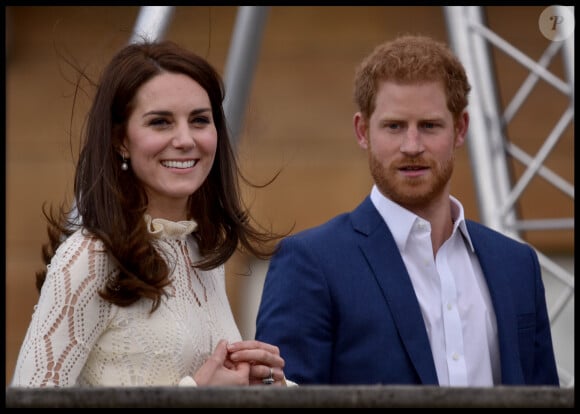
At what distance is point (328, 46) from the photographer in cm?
815

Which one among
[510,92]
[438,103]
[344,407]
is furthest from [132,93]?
[510,92]

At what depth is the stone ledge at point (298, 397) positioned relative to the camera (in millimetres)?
1321

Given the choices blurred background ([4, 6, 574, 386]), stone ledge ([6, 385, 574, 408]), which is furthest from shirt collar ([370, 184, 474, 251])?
blurred background ([4, 6, 574, 386])

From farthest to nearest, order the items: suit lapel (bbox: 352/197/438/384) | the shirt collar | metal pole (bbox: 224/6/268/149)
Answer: metal pole (bbox: 224/6/268/149)
the shirt collar
suit lapel (bbox: 352/197/438/384)

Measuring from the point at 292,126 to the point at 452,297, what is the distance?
225 inches

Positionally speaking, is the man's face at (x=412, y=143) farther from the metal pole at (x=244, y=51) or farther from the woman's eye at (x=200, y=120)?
the metal pole at (x=244, y=51)

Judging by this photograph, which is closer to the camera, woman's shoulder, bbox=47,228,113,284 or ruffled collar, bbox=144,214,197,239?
woman's shoulder, bbox=47,228,113,284

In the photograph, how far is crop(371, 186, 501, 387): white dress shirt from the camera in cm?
228

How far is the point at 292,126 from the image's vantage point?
26.2ft

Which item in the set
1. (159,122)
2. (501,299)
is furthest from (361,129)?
(159,122)

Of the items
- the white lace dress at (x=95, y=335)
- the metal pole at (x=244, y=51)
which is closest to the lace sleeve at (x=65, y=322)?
the white lace dress at (x=95, y=335)

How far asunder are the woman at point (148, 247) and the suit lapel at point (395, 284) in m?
0.29

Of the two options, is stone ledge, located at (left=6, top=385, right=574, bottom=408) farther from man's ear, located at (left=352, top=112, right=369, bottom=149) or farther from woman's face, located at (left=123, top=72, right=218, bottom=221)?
man's ear, located at (left=352, top=112, right=369, bottom=149)

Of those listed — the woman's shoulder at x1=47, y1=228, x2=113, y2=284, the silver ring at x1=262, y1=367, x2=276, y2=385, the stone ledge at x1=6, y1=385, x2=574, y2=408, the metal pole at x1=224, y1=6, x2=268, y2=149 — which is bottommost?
the silver ring at x1=262, y1=367, x2=276, y2=385
